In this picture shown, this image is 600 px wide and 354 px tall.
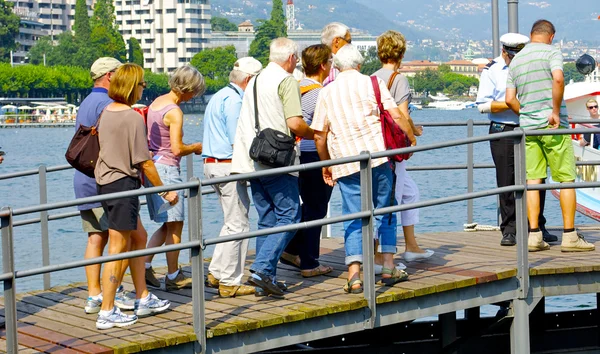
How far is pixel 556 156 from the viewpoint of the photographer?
8141mm

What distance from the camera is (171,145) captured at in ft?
23.8

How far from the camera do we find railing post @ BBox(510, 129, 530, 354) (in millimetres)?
7379

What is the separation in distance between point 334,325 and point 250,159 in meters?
1.20

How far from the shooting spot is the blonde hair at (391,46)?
299 inches

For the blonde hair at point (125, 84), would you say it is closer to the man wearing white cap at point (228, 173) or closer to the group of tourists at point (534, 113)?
the man wearing white cap at point (228, 173)

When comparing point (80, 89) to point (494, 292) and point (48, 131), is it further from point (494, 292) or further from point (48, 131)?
point (494, 292)

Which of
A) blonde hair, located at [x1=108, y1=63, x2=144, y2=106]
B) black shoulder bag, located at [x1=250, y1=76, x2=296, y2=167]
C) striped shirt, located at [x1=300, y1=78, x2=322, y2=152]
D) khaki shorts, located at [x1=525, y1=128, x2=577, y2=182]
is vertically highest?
blonde hair, located at [x1=108, y1=63, x2=144, y2=106]

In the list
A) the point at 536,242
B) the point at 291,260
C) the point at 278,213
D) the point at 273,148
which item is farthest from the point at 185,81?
the point at 536,242

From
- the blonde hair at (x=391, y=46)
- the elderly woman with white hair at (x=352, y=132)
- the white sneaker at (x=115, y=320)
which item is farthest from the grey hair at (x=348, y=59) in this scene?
the white sneaker at (x=115, y=320)

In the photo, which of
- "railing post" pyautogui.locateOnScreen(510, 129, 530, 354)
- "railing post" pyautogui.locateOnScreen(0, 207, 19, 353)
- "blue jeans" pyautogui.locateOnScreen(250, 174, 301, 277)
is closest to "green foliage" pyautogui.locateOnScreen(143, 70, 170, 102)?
"railing post" pyautogui.locateOnScreen(510, 129, 530, 354)

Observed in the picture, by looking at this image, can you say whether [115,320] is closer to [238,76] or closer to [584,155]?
[238,76]

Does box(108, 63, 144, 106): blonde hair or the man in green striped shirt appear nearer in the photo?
box(108, 63, 144, 106): blonde hair

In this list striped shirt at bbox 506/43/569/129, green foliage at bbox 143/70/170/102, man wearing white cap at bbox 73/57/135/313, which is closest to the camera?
man wearing white cap at bbox 73/57/135/313

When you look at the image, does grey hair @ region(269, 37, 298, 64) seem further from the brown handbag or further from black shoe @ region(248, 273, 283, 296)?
black shoe @ region(248, 273, 283, 296)
